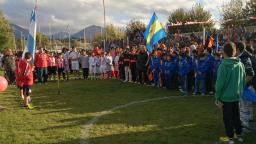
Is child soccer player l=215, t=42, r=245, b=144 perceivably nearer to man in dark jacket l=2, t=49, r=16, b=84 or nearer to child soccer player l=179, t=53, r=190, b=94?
child soccer player l=179, t=53, r=190, b=94

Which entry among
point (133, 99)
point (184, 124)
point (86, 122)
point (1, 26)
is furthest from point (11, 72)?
point (1, 26)

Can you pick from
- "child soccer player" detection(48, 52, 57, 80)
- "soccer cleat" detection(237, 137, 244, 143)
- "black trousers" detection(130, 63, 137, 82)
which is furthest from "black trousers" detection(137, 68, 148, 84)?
"soccer cleat" detection(237, 137, 244, 143)

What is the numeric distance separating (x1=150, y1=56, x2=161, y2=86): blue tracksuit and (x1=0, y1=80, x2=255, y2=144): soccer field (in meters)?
2.76

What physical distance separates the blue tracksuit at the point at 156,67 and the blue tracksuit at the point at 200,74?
3.39 m

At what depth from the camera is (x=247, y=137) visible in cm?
949

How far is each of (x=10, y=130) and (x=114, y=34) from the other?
67.5m

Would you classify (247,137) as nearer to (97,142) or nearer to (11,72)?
(97,142)

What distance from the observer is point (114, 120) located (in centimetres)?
1210

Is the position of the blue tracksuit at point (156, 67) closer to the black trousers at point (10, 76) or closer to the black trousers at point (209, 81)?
the black trousers at point (209, 81)

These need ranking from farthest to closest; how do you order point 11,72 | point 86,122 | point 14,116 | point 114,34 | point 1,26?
point 114,34, point 1,26, point 11,72, point 14,116, point 86,122

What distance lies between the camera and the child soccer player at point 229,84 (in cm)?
874

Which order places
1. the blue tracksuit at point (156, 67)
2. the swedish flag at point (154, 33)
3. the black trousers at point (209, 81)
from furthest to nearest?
the swedish flag at point (154, 33) → the blue tracksuit at point (156, 67) → the black trousers at point (209, 81)

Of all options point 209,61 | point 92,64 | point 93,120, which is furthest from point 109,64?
point 93,120

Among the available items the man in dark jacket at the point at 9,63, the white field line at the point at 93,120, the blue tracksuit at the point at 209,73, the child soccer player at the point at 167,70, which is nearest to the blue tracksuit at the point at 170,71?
the child soccer player at the point at 167,70
